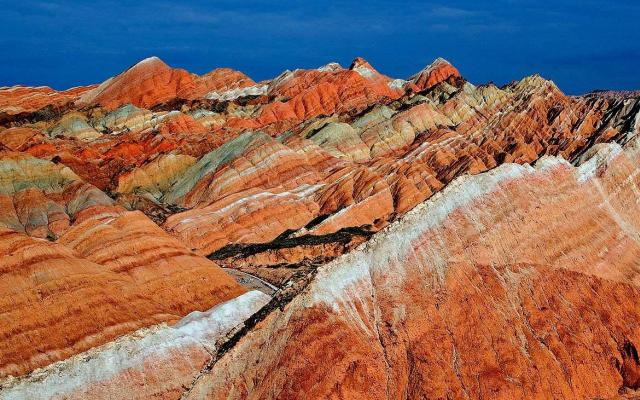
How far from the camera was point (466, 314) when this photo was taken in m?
40.2

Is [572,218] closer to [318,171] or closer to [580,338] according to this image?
[580,338]

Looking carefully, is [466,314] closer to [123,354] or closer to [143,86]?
[123,354]

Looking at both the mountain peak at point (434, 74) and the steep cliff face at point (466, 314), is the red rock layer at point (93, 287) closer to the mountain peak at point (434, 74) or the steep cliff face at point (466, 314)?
the steep cliff face at point (466, 314)

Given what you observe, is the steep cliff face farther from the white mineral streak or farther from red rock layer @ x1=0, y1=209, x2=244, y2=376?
red rock layer @ x1=0, y1=209, x2=244, y2=376

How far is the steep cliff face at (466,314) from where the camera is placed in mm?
36156

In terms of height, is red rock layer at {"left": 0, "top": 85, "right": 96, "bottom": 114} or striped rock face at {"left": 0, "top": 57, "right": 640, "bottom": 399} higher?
red rock layer at {"left": 0, "top": 85, "right": 96, "bottom": 114}

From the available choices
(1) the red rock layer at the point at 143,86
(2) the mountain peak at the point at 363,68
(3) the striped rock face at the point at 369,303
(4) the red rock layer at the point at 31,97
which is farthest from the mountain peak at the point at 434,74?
(3) the striped rock face at the point at 369,303

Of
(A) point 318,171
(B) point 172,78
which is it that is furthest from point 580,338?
(B) point 172,78

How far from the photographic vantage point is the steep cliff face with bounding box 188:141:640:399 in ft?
119

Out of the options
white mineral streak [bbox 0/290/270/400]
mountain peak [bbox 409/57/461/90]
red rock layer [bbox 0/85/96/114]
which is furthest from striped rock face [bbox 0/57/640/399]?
mountain peak [bbox 409/57/461/90]

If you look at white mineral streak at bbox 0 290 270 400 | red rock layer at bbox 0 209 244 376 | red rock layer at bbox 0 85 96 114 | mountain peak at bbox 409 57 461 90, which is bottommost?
white mineral streak at bbox 0 290 270 400

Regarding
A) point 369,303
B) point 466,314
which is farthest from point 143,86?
A: point 466,314

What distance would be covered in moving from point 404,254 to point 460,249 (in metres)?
3.00

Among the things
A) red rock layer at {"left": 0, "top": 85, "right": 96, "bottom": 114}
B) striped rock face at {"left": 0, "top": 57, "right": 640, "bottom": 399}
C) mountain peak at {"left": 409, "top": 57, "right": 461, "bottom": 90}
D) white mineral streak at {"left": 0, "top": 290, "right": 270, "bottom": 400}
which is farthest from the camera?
mountain peak at {"left": 409, "top": 57, "right": 461, "bottom": 90}
